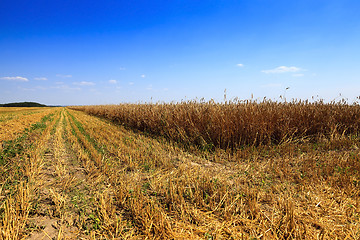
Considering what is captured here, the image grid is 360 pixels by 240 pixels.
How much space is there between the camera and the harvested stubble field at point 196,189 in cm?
212

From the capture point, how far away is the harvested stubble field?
2115 millimetres

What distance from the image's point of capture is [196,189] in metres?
2.94

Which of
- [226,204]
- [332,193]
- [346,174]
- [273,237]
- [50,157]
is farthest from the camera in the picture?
[50,157]

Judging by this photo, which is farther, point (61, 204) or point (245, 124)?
point (245, 124)

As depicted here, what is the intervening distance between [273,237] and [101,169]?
342 cm

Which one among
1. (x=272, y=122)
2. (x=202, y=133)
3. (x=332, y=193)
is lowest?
(x=332, y=193)

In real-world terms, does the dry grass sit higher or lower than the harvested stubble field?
higher

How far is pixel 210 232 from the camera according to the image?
210 cm

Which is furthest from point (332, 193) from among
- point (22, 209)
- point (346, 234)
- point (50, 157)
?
point (50, 157)

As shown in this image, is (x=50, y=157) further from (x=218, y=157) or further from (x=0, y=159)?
(x=218, y=157)

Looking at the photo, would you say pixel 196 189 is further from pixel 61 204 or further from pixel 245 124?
pixel 245 124

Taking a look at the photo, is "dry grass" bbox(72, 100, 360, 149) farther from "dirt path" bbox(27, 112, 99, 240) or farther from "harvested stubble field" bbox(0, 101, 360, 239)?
"dirt path" bbox(27, 112, 99, 240)

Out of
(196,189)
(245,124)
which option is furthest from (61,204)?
(245,124)

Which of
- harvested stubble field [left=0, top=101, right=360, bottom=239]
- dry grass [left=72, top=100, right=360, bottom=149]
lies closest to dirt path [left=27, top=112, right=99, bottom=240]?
harvested stubble field [left=0, top=101, right=360, bottom=239]
